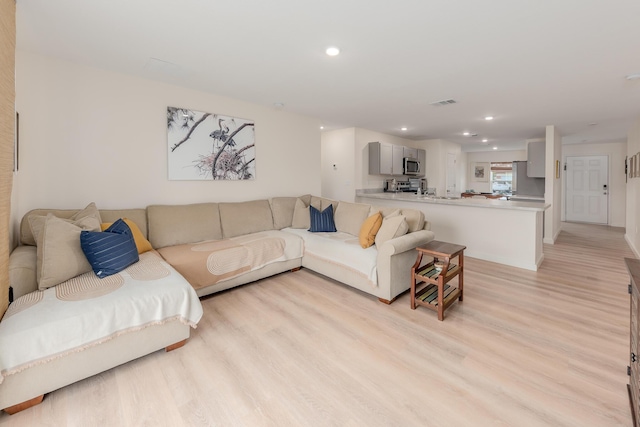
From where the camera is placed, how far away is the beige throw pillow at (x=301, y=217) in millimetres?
4215

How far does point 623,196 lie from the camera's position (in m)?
7.29

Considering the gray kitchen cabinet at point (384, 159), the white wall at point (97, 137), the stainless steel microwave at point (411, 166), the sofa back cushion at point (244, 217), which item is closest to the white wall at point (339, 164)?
the gray kitchen cabinet at point (384, 159)

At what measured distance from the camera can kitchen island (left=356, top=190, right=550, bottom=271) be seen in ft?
12.8

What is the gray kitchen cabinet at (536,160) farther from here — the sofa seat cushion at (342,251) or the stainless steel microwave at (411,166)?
the sofa seat cushion at (342,251)

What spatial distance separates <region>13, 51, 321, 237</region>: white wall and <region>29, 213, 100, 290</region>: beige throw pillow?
86 centimetres

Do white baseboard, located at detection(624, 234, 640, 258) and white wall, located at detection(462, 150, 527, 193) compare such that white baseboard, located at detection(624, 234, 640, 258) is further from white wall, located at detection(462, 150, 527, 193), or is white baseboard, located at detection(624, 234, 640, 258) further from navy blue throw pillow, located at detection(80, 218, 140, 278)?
navy blue throw pillow, located at detection(80, 218, 140, 278)

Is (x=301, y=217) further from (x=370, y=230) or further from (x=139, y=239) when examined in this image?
(x=139, y=239)

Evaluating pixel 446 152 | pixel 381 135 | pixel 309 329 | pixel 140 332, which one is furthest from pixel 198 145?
pixel 446 152

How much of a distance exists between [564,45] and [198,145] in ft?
12.5

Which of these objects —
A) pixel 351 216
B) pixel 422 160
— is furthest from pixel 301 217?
pixel 422 160

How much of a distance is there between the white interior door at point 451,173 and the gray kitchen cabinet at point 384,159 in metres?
2.10

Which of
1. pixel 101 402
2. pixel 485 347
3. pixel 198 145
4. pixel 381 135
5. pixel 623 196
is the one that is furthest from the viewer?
pixel 623 196

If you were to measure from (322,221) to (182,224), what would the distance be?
1.75 meters

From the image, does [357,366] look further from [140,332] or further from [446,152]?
[446,152]
